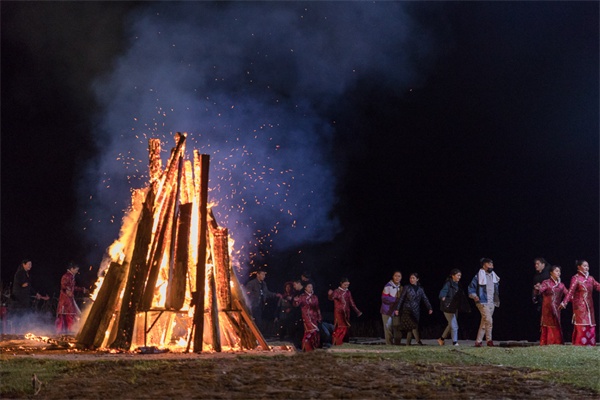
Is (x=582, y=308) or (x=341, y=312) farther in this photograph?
(x=341, y=312)

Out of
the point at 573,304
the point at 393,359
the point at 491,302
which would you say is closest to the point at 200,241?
the point at 393,359

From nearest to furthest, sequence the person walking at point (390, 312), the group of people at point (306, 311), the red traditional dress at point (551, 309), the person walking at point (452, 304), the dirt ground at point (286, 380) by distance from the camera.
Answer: the dirt ground at point (286, 380) < the group of people at point (306, 311) < the red traditional dress at point (551, 309) < the person walking at point (452, 304) < the person walking at point (390, 312)

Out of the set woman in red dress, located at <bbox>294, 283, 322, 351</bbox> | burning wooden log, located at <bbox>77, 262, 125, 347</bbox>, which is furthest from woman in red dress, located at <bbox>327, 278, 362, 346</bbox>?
burning wooden log, located at <bbox>77, 262, 125, 347</bbox>

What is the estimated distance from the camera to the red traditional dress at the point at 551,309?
17719 mm

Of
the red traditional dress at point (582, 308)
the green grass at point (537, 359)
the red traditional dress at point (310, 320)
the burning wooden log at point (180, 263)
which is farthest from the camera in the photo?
the red traditional dress at point (582, 308)

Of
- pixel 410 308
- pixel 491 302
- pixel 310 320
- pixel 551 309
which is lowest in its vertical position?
pixel 310 320

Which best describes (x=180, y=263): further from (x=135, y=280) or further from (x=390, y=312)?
(x=390, y=312)

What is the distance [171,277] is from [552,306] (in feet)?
30.3

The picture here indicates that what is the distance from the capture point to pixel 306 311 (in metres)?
17.0

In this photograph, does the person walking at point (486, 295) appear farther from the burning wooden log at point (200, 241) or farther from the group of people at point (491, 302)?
the burning wooden log at point (200, 241)

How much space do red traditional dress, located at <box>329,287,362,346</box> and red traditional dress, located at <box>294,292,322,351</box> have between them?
2064 mm

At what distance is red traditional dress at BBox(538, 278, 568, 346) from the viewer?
1772 centimetres

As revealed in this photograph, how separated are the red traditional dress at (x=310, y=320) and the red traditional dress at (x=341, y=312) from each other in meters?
2.06

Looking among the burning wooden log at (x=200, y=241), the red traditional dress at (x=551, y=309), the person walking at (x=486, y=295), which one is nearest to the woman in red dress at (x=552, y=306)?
the red traditional dress at (x=551, y=309)
